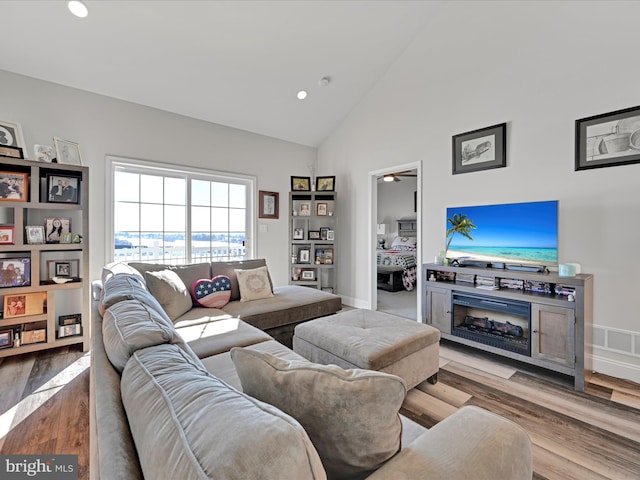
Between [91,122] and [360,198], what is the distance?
339cm

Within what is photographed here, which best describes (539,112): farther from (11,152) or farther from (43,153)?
(11,152)

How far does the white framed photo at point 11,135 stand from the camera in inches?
104

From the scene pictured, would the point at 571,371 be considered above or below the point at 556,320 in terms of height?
below

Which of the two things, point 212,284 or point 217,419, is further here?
point 212,284

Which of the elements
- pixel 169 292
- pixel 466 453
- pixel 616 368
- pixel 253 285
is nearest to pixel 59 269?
pixel 169 292

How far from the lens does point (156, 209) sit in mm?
3703

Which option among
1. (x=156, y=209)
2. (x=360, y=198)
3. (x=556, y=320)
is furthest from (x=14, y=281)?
(x=556, y=320)

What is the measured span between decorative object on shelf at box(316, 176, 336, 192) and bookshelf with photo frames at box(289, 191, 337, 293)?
92 mm

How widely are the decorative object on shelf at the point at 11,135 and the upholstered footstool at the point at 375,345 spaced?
308 cm

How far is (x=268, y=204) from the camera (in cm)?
459

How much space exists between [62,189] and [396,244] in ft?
21.8

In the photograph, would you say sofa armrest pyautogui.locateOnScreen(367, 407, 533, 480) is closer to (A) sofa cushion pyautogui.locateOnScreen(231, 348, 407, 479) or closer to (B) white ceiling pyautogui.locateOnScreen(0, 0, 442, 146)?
(A) sofa cushion pyautogui.locateOnScreen(231, 348, 407, 479)

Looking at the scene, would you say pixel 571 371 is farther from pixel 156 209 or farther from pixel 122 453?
pixel 156 209

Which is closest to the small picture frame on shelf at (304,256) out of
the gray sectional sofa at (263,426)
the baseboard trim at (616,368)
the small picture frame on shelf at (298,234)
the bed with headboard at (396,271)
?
the small picture frame on shelf at (298,234)
